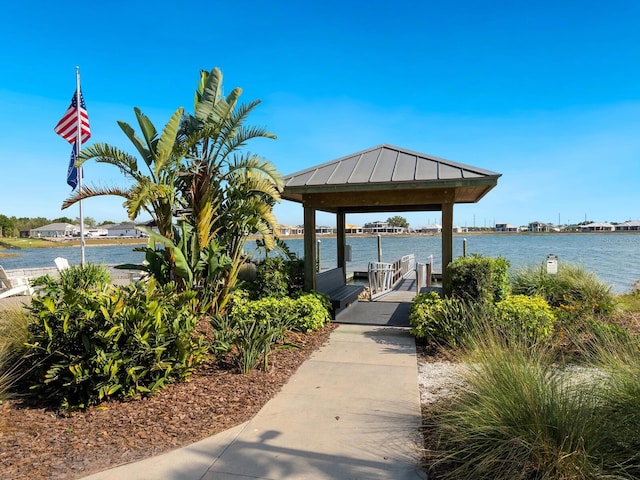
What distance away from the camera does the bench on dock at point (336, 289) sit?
25.5 ft

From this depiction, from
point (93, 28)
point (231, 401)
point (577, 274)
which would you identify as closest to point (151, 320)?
point (231, 401)

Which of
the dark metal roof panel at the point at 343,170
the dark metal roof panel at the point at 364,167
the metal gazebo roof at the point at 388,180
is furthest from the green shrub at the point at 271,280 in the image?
the dark metal roof panel at the point at 364,167

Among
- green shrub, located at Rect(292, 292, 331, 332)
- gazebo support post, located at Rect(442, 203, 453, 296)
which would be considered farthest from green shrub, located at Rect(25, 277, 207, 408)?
gazebo support post, located at Rect(442, 203, 453, 296)

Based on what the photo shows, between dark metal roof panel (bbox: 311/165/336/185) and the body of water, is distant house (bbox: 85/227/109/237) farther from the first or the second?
dark metal roof panel (bbox: 311/165/336/185)

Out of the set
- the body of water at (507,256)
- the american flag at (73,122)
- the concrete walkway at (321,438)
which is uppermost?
the american flag at (73,122)

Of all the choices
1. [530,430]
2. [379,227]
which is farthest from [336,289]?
[379,227]

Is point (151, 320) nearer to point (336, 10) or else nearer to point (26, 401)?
point (26, 401)

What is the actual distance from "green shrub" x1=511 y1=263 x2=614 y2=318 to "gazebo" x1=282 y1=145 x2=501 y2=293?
2.31 metres

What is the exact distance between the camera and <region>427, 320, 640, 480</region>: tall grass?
2.27 m

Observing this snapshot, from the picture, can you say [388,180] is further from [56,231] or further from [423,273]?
[56,231]

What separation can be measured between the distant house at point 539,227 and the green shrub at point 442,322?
88431mm

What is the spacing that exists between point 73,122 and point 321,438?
36.1 feet

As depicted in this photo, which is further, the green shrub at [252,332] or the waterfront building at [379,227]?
the waterfront building at [379,227]

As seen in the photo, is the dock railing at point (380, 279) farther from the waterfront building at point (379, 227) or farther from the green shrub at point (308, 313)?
the waterfront building at point (379, 227)
